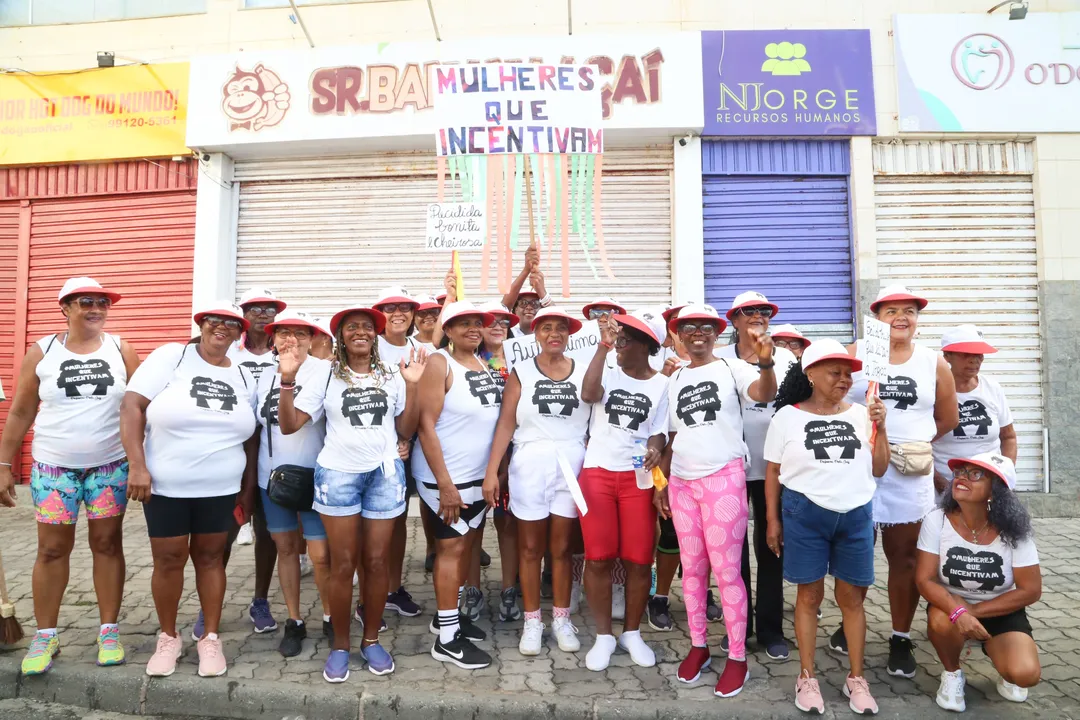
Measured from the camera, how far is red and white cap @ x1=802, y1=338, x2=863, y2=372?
10.8 feet

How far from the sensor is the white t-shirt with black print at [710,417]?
3.66 meters

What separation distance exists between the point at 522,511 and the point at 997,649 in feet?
8.65

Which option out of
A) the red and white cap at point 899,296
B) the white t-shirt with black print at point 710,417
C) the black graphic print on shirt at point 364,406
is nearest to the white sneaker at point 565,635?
the white t-shirt with black print at point 710,417

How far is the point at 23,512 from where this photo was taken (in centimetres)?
779

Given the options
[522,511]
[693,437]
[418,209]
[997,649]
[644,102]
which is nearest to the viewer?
[997,649]

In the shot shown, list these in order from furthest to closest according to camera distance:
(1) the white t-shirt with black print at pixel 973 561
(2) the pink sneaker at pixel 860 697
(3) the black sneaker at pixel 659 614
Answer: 1. (3) the black sneaker at pixel 659 614
2. (1) the white t-shirt with black print at pixel 973 561
3. (2) the pink sneaker at pixel 860 697

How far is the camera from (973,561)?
3.39 m

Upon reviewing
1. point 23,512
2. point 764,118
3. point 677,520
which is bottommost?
point 23,512

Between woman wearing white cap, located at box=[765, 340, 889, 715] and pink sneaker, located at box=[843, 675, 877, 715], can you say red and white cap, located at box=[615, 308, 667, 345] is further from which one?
pink sneaker, located at box=[843, 675, 877, 715]

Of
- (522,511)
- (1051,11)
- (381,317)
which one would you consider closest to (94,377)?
(381,317)

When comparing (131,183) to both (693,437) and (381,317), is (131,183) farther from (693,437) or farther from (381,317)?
(693,437)

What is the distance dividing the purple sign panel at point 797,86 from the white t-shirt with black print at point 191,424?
20.9ft

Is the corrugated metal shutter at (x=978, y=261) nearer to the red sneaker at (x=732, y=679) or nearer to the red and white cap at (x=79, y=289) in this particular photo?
the red sneaker at (x=732, y=679)

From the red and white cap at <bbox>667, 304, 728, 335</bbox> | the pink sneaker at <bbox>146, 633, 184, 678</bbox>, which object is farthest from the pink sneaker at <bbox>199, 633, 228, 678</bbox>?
the red and white cap at <bbox>667, 304, 728, 335</bbox>
